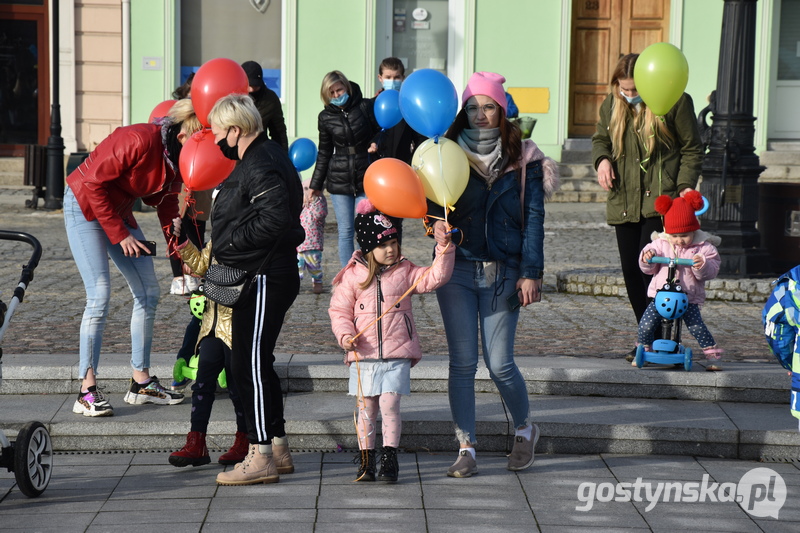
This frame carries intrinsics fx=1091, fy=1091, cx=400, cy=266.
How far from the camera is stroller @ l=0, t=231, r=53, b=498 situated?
4961mm

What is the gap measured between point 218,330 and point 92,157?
1.28 meters

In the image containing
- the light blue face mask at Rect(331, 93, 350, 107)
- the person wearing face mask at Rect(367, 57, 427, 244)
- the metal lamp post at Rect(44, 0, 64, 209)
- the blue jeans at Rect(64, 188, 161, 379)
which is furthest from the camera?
the metal lamp post at Rect(44, 0, 64, 209)

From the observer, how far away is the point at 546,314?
9594mm

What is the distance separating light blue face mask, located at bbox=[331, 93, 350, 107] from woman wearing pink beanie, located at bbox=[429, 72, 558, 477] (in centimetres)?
356

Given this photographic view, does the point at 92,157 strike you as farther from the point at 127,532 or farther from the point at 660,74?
the point at 660,74

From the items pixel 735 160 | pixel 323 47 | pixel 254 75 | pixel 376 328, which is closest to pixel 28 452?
pixel 376 328

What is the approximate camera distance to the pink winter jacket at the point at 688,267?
22.5 feet

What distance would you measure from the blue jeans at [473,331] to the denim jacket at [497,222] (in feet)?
0.26

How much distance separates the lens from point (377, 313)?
5.34 m

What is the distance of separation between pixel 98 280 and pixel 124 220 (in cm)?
38

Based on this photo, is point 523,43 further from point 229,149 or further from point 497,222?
point 229,149

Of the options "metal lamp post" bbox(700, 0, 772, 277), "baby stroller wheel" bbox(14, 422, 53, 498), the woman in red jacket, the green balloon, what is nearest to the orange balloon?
the woman in red jacket

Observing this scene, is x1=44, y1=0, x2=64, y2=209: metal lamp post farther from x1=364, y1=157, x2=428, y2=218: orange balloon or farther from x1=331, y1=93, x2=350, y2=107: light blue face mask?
x1=364, y1=157, x2=428, y2=218: orange balloon

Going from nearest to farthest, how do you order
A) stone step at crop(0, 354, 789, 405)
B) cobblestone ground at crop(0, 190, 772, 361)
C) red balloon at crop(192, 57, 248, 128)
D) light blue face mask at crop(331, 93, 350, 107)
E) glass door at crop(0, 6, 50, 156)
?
red balloon at crop(192, 57, 248, 128)
stone step at crop(0, 354, 789, 405)
cobblestone ground at crop(0, 190, 772, 361)
light blue face mask at crop(331, 93, 350, 107)
glass door at crop(0, 6, 50, 156)
